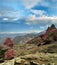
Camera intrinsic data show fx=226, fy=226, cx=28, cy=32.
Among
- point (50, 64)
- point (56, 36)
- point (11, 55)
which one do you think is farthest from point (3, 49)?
point (50, 64)

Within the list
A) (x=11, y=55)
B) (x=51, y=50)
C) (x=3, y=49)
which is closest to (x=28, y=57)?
(x=51, y=50)

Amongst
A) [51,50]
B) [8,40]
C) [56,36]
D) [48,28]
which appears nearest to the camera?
[51,50]

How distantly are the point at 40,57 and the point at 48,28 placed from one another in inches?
3639

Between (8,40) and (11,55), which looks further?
(8,40)

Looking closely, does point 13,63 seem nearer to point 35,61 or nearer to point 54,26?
point 35,61

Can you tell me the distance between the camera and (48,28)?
523ft

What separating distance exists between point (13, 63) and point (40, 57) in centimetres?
831

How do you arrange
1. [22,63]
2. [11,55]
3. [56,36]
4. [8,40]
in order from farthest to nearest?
[8,40]
[56,36]
[11,55]
[22,63]

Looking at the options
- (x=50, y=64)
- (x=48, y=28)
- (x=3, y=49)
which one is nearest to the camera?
(x=50, y=64)

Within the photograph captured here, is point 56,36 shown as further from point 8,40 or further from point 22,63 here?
point 22,63

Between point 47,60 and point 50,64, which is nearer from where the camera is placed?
point 50,64

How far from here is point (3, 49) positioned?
114 meters

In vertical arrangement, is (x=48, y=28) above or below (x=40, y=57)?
above

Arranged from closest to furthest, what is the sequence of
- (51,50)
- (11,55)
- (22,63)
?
(22,63) → (51,50) → (11,55)
